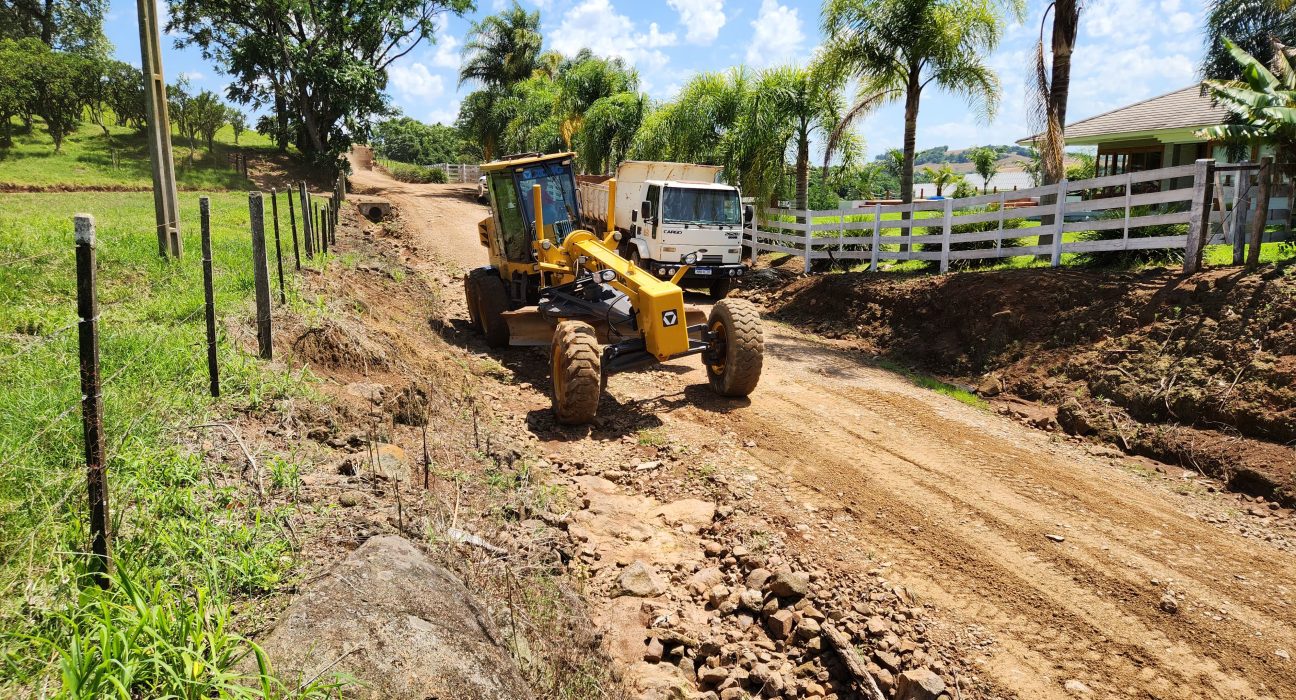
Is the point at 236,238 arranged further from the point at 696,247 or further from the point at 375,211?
the point at 375,211

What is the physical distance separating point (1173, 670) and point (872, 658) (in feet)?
5.15

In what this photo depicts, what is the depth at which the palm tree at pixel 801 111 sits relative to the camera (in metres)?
19.0

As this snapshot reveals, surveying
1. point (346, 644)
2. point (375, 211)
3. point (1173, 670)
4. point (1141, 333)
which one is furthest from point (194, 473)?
point (375, 211)

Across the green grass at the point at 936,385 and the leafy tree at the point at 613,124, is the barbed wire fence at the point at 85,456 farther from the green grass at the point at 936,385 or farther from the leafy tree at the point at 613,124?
the leafy tree at the point at 613,124

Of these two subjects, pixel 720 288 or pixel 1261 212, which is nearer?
pixel 1261 212

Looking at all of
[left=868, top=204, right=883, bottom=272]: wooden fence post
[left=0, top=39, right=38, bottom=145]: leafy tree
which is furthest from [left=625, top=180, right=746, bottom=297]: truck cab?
[left=0, top=39, right=38, bottom=145]: leafy tree

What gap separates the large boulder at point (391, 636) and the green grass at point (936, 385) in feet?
24.3

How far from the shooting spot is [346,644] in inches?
113

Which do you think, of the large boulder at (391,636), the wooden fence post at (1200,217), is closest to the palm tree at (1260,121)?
→ the wooden fence post at (1200,217)

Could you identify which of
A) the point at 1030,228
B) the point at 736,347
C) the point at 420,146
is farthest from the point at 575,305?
the point at 420,146

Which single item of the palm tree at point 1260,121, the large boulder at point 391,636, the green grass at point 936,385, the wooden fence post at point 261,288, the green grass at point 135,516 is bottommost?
the green grass at point 936,385

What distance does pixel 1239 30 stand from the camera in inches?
891

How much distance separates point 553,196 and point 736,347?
143 inches

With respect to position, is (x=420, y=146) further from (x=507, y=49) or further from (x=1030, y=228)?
(x=1030, y=228)
